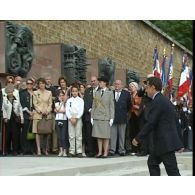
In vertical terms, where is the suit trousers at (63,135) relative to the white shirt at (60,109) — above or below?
below

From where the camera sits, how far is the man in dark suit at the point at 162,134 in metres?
9.07

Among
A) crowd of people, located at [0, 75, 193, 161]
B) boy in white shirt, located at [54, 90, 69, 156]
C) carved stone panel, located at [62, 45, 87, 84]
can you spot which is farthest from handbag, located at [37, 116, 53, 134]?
carved stone panel, located at [62, 45, 87, 84]

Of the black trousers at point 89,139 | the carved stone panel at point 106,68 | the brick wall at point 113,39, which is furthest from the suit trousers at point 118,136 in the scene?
the brick wall at point 113,39

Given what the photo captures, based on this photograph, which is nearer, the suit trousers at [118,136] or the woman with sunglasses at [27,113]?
the woman with sunglasses at [27,113]

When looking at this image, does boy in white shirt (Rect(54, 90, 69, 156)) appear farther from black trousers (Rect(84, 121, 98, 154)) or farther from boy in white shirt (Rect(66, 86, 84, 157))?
black trousers (Rect(84, 121, 98, 154))

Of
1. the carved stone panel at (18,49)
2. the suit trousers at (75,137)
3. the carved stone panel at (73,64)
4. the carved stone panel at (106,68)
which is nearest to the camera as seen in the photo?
the suit trousers at (75,137)

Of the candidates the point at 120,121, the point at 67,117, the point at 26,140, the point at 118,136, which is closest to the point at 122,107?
the point at 120,121

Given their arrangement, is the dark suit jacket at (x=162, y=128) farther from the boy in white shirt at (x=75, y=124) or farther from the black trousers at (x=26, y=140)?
the black trousers at (x=26, y=140)

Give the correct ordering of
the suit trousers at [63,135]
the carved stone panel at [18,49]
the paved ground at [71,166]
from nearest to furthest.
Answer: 1. the paved ground at [71,166]
2. the suit trousers at [63,135]
3. the carved stone panel at [18,49]

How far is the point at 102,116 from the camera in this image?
47.6 ft

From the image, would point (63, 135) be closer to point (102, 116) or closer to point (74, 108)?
point (74, 108)

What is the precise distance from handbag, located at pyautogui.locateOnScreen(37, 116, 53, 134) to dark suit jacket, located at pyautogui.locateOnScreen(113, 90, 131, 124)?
1.49 m

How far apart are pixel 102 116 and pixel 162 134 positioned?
17.7 ft

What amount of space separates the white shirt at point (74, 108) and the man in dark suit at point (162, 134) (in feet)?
17.7
